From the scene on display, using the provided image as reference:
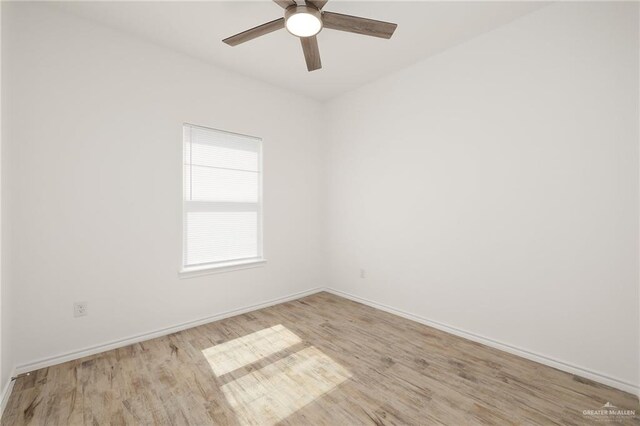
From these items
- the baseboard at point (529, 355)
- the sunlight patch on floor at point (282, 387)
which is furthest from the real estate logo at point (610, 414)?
the sunlight patch on floor at point (282, 387)

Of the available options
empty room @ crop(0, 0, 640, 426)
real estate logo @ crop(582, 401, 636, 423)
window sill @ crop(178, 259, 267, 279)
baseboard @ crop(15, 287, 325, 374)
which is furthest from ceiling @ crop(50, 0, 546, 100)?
real estate logo @ crop(582, 401, 636, 423)

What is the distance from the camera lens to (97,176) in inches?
94.0

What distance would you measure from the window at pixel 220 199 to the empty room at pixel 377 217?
0.02 metres

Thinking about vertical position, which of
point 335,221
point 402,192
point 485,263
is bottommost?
point 485,263

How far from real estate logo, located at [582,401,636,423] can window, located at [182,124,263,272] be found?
304 centimetres

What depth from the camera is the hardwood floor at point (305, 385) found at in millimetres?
1664

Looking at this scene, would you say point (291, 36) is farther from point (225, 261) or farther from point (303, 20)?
point (225, 261)

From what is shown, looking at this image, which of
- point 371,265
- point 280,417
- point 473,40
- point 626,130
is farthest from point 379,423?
point 473,40

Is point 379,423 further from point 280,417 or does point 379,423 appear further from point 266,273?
point 266,273

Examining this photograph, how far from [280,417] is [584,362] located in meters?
2.22

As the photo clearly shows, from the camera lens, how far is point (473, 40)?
262 cm

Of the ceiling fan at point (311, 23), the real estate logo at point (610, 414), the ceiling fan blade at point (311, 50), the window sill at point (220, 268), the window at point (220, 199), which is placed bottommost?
the real estate logo at point (610, 414)

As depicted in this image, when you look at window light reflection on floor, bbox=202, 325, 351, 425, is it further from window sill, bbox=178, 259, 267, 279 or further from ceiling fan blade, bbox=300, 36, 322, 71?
ceiling fan blade, bbox=300, 36, 322, 71

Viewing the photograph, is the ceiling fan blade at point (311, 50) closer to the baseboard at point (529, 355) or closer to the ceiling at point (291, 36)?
the ceiling at point (291, 36)
